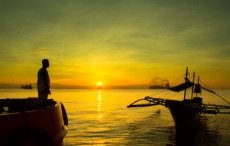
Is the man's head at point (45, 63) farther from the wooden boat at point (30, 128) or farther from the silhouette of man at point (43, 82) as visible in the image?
the wooden boat at point (30, 128)

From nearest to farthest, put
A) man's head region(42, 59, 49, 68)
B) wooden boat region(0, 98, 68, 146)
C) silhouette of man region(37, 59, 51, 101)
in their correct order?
wooden boat region(0, 98, 68, 146) < man's head region(42, 59, 49, 68) < silhouette of man region(37, 59, 51, 101)

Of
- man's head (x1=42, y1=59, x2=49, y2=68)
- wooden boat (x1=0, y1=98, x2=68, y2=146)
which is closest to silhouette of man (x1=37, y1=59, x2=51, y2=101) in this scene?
man's head (x1=42, y1=59, x2=49, y2=68)

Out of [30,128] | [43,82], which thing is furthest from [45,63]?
[30,128]

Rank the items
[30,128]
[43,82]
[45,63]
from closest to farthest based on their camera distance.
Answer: [30,128] → [45,63] → [43,82]

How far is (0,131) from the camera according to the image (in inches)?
253

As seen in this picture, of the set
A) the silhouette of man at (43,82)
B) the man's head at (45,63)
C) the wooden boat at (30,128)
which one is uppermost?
the man's head at (45,63)

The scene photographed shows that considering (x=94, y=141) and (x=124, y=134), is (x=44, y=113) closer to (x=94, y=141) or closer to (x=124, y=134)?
(x=94, y=141)

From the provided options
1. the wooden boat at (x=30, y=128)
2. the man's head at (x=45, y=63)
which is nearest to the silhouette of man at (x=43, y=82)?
the man's head at (x=45, y=63)

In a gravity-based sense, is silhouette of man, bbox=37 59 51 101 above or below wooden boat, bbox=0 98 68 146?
above

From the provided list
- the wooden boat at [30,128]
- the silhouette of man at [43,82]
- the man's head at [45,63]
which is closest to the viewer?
the wooden boat at [30,128]

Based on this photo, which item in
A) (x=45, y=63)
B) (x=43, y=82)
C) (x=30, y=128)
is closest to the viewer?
(x=30, y=128)

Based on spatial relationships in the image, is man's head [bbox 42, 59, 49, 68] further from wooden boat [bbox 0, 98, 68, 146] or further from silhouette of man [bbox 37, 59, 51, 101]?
wooden boat [bbox 0, 98, 68, 146]

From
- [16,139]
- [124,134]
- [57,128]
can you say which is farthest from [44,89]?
[124,134]

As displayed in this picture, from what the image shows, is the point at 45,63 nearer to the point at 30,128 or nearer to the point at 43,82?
the point at 43,82
